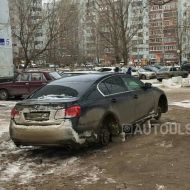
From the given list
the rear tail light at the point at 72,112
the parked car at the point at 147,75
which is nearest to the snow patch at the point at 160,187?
the rear tail light at the point at 72,112

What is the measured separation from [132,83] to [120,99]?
1141mm

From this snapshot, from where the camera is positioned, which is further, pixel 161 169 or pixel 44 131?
pixel 44 131

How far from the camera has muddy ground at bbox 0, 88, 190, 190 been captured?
693cm

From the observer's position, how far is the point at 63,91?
378 inches

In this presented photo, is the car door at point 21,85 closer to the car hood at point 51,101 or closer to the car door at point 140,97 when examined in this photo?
the car door at point 140,97

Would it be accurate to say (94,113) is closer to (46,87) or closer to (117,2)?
(46,87)

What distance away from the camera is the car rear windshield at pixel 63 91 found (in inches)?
369

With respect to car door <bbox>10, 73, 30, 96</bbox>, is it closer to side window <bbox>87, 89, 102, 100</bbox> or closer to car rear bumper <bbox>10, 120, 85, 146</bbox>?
side window <bbox>87, 89, 102, 100</bbox>

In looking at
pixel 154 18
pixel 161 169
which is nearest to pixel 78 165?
pixel 161 169

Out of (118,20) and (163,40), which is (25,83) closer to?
(118,20)

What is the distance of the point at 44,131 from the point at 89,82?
1.64m

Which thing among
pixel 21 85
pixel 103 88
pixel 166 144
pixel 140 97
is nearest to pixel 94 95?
pixel 103 88

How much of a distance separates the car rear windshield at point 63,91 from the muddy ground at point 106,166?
3.62 feet

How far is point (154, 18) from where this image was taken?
3932 inches
